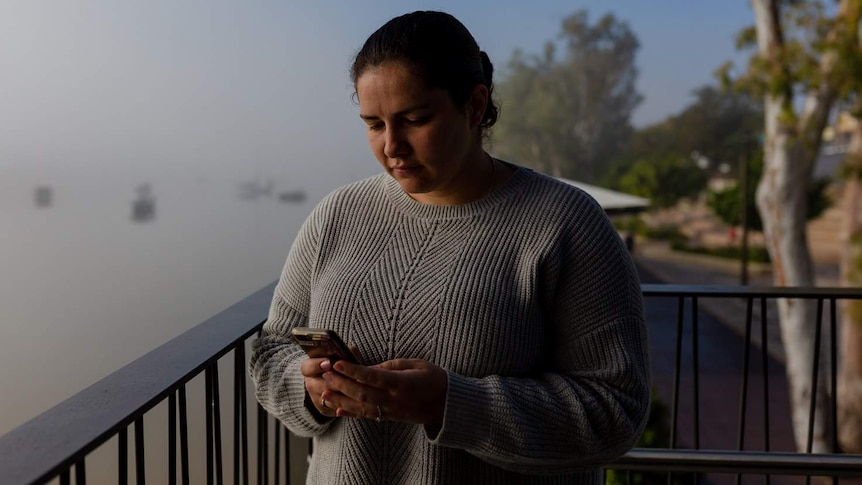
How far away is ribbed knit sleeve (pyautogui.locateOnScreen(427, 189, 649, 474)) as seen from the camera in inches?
38.0

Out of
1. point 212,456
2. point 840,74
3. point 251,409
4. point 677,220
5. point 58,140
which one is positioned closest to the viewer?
point 212,456

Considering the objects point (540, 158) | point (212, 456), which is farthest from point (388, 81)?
point (540, 158)

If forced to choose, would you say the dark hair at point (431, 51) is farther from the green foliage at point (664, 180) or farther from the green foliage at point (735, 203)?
the green foliage at point (664, 180)

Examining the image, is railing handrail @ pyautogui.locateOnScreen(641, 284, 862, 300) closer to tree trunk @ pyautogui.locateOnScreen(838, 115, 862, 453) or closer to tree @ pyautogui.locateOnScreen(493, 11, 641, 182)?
tree trunk @ pyautogui.locateOnScreen(838, 115, 862, 453)

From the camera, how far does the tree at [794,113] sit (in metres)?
6.53

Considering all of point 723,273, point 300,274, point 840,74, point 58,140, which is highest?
point 840,74

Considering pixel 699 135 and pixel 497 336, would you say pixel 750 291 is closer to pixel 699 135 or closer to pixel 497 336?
pixel 497 336

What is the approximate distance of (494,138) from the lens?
1.28m

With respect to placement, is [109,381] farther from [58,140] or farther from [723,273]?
→ [723,273]

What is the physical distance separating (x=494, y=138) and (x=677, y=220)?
25.1 m

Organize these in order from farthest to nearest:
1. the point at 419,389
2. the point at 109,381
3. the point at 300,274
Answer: the point at 300,274
the point at 109,381
the point at 419,389

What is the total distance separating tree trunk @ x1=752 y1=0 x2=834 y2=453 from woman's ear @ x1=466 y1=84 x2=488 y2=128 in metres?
6.32

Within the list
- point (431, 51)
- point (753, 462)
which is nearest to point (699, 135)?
point (753, 462)

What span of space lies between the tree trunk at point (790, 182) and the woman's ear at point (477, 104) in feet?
20.7
